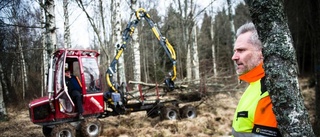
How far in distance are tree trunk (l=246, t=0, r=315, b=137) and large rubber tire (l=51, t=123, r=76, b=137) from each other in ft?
19.2

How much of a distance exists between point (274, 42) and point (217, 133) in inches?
247

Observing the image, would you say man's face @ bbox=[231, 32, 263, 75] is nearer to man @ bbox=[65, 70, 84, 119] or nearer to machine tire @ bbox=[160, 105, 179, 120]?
man @ bbox=[65, 70, 84, 119]

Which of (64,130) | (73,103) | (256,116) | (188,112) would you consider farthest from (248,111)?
(188,112)

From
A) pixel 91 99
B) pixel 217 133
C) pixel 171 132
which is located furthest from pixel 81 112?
pixel 217 133

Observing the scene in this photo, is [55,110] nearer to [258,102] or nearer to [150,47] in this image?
[258,102]

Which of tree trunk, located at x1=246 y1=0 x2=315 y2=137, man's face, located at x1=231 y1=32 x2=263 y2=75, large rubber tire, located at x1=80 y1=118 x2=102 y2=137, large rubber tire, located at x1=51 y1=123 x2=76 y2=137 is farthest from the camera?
large rubber tire, located at x1=80 y1=118 x2=102 y2=137

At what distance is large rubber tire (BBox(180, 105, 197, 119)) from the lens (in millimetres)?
9039

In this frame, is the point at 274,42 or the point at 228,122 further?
the point at 228,122

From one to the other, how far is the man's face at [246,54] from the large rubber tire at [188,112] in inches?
297

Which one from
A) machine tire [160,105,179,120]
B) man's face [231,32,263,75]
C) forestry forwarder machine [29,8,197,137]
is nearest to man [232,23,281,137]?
man's face [231,32,263,75]

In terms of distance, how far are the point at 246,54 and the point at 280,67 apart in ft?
0.96

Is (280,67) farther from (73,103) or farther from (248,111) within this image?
(73,103)

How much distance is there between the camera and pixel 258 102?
1395mm

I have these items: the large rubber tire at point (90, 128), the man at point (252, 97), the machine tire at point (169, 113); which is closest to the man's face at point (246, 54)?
the man at point (252, 97)
